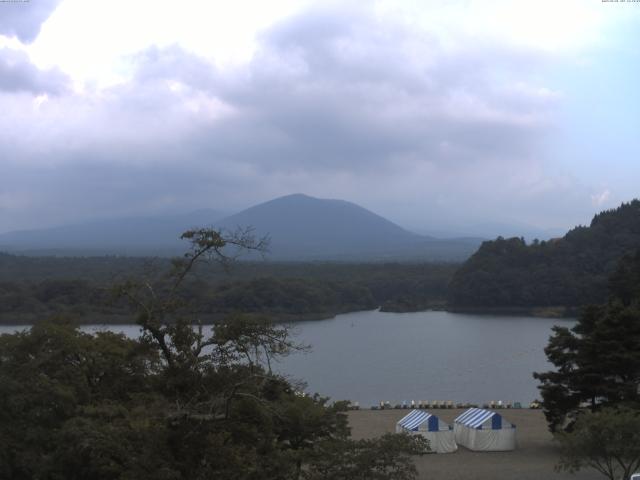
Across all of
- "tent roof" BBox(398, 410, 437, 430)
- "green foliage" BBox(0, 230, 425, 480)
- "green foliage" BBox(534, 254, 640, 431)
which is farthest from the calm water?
"green foliage" BBox(0, 230, 425, 480)

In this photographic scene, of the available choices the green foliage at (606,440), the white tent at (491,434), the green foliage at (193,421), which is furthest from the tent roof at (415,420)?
the green foliage at (193,421)

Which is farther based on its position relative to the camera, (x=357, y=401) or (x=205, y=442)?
(x=357, y=401)

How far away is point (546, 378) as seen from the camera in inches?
431

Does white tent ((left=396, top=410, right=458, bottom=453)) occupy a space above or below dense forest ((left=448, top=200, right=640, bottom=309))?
below

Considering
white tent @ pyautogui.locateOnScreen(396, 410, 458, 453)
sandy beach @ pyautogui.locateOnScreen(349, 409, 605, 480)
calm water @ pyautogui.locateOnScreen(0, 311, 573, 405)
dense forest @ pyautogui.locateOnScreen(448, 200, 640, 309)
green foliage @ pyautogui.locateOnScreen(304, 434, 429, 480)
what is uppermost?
dense forest @ pyautogui.locateOnScreen(448, 200, 640, 309)

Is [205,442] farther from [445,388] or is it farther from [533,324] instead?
[533,324]

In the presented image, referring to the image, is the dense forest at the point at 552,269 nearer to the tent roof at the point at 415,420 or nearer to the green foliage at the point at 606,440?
the tent roof at the point at 415,420

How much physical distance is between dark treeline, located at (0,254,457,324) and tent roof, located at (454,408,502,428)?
12.6 metres

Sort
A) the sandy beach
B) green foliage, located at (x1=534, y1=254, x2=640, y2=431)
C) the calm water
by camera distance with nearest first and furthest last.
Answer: the sandy beach → green foliage, located at (x1=534, y1=254, x2=640, y2=431) → the calm water

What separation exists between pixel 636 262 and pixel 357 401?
455 inches

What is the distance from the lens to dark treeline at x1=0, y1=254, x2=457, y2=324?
3312 centimetres

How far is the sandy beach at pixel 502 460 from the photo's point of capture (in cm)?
938

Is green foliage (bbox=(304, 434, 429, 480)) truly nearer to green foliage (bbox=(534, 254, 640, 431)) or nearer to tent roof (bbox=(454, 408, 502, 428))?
green foliage (bbox=(534, 254, 640, 431))

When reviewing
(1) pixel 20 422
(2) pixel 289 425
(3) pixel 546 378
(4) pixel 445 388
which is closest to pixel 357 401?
(4) pixel 445 388
